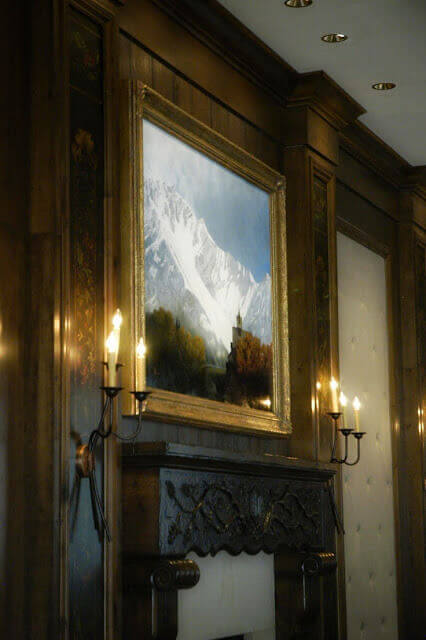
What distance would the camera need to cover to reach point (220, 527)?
15.9 feet

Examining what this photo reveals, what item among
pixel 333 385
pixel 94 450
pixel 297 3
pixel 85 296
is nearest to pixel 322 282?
pixel 333 385

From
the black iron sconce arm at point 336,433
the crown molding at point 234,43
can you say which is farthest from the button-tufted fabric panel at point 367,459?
the crown molding at point 234,43

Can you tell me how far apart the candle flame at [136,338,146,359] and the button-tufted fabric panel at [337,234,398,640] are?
259 cm

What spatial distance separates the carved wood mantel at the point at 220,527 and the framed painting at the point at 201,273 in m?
0.29

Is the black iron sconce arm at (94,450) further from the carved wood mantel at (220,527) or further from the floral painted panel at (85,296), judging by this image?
the carved wood mantel at (220,527)

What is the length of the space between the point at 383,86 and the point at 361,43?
0.67m

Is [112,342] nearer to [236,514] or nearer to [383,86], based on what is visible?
[236,514]

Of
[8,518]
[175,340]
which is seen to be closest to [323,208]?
[175,340]

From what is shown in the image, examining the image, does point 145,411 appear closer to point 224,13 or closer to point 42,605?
point 42,605

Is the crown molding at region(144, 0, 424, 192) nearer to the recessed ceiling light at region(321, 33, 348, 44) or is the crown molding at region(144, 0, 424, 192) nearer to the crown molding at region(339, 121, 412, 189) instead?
the crown molding at region(339, 121, 412, 189)

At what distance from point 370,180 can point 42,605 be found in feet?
15.6

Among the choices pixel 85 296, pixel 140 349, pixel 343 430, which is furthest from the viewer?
pixel 343 430

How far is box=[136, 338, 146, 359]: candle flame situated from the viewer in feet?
14.8

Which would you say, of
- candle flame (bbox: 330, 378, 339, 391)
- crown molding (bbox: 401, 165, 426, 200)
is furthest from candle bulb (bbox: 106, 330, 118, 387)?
crown molding (bbox: 401, 165, 426, 200)
